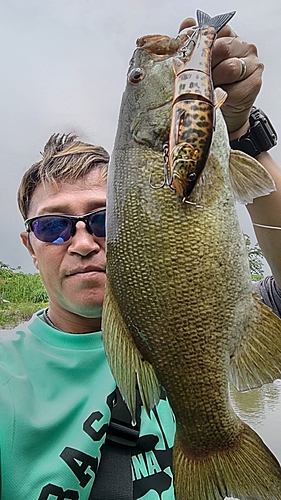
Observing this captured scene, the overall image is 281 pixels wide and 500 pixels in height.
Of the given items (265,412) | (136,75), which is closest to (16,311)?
(265,412)

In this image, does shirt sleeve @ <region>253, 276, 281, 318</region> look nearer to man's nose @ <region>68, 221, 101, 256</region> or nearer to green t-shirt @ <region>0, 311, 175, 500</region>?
green t-shirt @ <region>0, 311, 175, 500</region>

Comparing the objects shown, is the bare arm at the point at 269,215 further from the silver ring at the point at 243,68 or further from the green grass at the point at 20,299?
the green grass at the point at 20,299

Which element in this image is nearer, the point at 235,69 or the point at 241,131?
the point at 235,69

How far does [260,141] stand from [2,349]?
4.59 ft

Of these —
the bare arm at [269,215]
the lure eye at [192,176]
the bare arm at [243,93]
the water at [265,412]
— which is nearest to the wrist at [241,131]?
the bare arm at [243,93]

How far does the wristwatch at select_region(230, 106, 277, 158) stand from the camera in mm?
1930

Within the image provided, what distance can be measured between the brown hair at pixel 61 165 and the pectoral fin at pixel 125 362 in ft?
3.42

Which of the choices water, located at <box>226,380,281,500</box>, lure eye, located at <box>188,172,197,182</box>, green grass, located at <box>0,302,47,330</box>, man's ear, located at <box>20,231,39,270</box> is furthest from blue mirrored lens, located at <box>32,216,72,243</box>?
green grass, located at <box>0,302,47,330</box>

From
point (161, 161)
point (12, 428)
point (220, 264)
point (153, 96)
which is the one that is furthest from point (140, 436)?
point (153, 96)

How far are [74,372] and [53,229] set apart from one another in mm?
618

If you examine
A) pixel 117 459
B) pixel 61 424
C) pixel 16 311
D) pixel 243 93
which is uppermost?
pixel 243 93

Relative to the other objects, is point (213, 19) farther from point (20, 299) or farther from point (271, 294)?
point (20, 299)

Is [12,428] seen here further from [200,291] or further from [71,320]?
[200,291]

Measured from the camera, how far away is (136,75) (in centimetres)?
154
